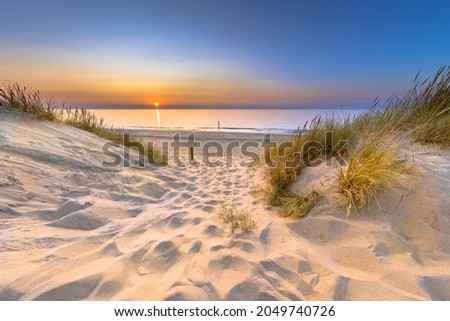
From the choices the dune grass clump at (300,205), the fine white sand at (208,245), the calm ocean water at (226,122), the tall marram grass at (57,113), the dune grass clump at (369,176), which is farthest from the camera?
the calm ocean water at (226,122)

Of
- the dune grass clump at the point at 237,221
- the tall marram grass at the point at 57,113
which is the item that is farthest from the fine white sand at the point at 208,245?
the tall marram grass at the point at 57,113

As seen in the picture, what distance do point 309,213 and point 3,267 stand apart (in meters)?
2.48

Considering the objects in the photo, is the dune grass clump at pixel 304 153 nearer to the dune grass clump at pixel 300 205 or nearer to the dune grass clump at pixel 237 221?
the dune grass clump at pixel 300 205

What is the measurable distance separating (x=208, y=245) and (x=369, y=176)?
166 centimetres

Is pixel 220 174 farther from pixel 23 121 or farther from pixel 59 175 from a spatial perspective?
pixel 23 121

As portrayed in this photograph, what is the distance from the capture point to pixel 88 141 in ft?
18.8

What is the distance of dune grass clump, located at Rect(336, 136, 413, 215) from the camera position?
102 inches

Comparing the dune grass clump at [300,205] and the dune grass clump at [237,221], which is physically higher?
the dune grass clump at [300,205]

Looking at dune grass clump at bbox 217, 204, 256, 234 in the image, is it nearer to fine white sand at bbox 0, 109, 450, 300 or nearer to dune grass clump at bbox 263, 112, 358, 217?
fine white sand at bbox 0, 109, 450, 300

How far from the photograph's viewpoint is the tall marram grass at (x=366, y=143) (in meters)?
→ 2.64

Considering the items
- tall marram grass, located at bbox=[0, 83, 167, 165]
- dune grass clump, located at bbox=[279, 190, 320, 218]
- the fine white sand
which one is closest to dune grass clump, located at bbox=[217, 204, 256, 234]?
the fine white sand

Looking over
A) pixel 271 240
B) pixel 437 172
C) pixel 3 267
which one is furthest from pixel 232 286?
pixel 437 172

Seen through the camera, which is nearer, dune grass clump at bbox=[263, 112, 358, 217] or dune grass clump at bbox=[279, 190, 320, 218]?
dune grass clump at bbox=[279, 190, 320, 218]

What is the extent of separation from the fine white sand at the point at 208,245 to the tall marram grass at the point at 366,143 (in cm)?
16
